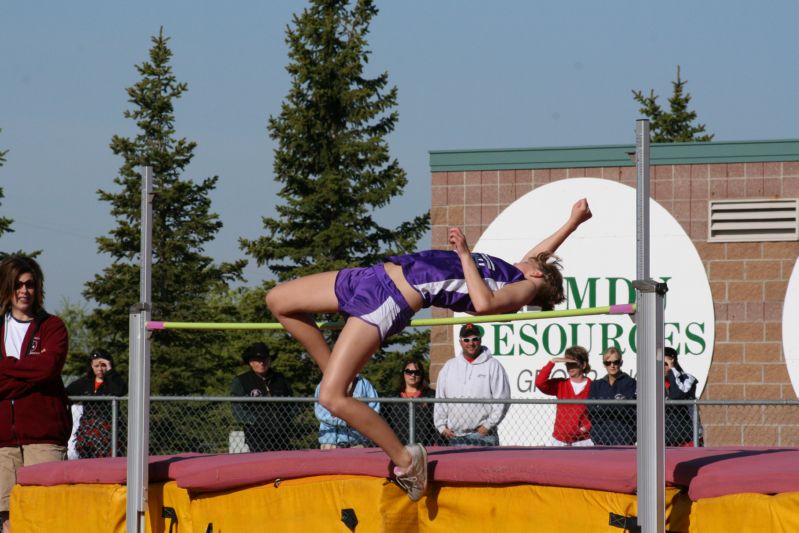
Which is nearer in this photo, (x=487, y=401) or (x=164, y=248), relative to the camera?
(x=487, y=401)

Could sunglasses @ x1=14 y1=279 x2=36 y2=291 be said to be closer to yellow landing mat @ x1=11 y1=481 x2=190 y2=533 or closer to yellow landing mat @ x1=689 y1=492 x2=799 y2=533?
yellow landing mat @ x1=11 y1=481 x2=190 y2=533

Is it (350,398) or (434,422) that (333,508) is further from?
(434,422)

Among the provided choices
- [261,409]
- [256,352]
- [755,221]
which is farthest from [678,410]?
[755,221]

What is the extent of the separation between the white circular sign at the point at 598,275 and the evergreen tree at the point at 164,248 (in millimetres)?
16434

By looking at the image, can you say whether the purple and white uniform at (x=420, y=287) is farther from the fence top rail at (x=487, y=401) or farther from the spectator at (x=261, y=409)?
the spectator at (x=261, y=409)

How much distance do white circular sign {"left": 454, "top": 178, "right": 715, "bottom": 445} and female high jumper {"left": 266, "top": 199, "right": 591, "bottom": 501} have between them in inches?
292

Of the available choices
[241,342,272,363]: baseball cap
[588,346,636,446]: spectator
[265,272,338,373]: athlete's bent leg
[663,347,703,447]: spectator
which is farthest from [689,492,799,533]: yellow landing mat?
[241,342,272,363]: baseball cap

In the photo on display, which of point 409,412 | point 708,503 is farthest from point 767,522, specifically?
point 409,412

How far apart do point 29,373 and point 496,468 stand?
2393 millimetres

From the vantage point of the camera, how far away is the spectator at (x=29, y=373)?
629 centimetres

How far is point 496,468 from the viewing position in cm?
545

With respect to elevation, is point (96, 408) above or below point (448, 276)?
below

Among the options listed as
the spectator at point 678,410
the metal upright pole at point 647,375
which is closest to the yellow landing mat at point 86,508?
the metal upright pole at point 647,375

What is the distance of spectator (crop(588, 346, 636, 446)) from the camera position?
9.30 metres
